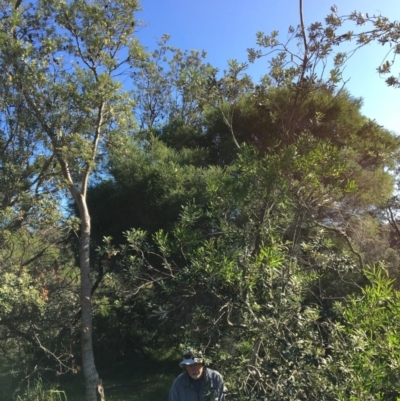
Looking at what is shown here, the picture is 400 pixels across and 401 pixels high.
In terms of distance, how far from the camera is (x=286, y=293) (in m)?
3.71

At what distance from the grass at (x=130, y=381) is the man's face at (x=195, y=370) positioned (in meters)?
5.85

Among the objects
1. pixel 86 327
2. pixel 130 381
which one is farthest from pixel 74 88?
pixel 130 381

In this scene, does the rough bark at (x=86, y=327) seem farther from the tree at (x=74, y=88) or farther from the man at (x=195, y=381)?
the man at (x=195, y=381)

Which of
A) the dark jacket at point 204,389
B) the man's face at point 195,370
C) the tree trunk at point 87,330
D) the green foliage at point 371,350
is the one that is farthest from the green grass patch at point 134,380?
the green foliage at point 371,350

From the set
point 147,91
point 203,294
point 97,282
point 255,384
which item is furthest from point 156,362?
point 147,91

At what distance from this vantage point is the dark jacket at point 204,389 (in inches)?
144

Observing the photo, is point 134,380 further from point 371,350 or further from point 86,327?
point 371,350

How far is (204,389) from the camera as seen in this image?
3.80 m

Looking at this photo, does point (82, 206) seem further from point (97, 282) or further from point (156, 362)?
point (156, 362)

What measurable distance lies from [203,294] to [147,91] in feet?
50.9

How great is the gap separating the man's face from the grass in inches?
230

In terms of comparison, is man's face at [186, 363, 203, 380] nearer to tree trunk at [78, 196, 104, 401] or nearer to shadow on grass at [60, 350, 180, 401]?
tree trunk at [78, 196, 104, 401]

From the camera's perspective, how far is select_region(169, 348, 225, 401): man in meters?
3.76

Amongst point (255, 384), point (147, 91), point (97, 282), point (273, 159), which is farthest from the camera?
point (147, 91)
